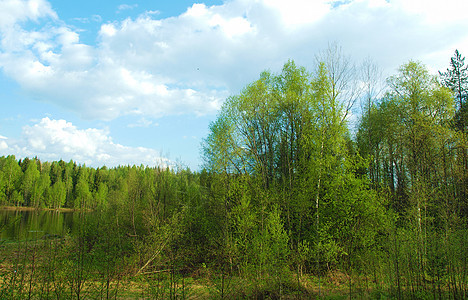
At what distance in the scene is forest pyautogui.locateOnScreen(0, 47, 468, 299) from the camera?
1031cm

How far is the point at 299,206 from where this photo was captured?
1383 cm

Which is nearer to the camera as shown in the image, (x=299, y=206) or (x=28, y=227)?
(x=28, y=227)

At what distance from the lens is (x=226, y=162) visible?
57.5 ft

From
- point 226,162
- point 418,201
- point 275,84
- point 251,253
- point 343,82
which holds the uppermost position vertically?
point 275,84

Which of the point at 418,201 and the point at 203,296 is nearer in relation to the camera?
the point at 203,296

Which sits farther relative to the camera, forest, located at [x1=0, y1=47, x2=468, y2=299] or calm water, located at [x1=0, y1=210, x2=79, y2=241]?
forest, located at [x1=0, y1=47, x2=468, y2=299]

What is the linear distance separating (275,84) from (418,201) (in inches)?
440

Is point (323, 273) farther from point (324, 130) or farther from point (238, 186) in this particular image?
point (324, 130)

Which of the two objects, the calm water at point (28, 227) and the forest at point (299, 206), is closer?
the calm water at point (28, 227)

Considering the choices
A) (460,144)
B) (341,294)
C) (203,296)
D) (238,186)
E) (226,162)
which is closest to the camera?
(203,296)

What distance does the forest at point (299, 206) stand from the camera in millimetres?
10312

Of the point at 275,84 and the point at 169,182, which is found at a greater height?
the point at 275,84

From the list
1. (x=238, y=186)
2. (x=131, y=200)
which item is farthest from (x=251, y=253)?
(x=131, y=200)

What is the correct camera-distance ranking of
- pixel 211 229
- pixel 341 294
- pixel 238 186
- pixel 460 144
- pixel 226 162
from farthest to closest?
pixel 226 162 → pixel 211 229 → pixel 460 144 → pixel 238 186 → pixel 341 294
